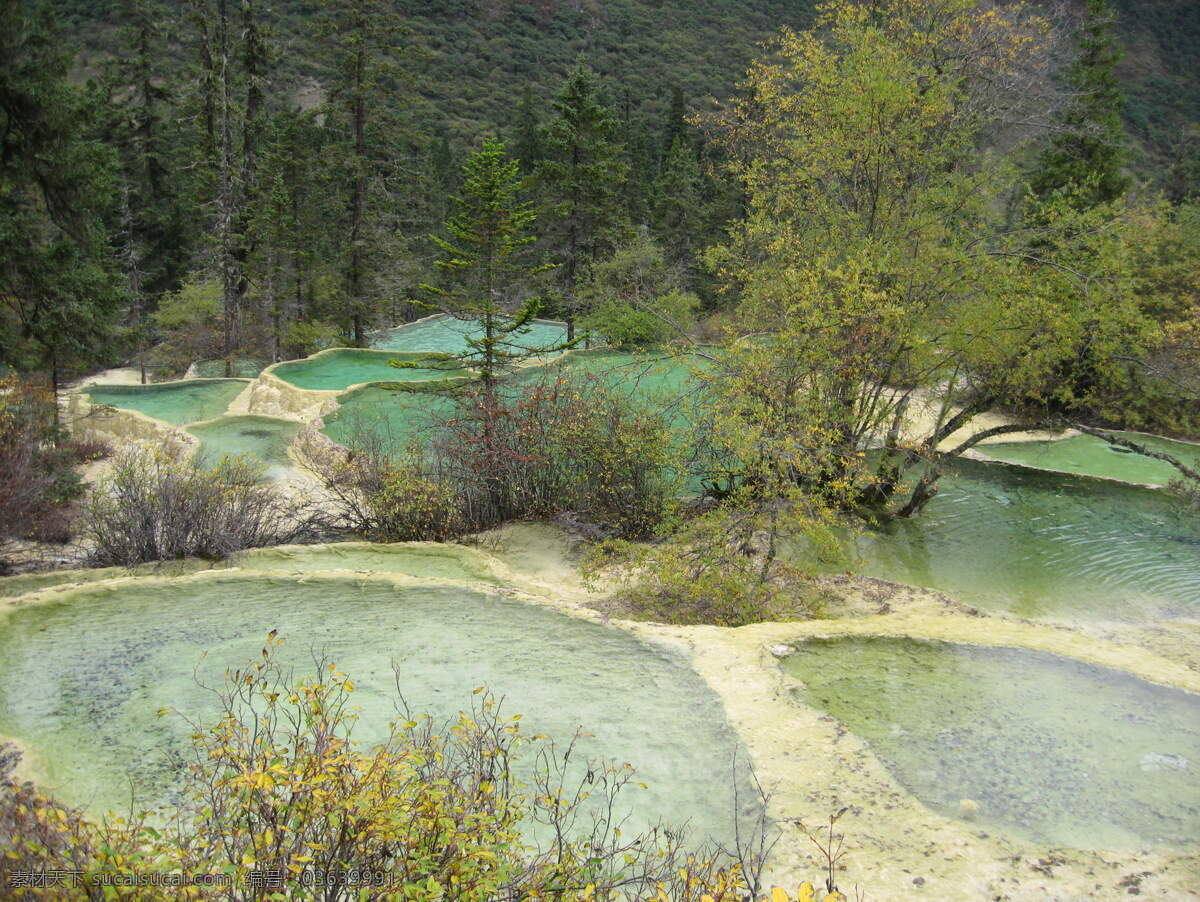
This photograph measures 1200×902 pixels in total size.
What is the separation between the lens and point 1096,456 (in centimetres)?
1812

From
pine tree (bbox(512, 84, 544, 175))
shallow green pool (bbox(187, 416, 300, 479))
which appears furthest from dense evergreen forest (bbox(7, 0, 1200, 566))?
pine tree (bbox(512, 84, 544, 175))

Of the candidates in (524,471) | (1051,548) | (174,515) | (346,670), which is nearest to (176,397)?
(174,515)

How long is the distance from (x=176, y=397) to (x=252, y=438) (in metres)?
6.15

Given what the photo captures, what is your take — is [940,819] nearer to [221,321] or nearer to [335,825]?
[335,825]

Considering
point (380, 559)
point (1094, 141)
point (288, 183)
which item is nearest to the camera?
point (380, 559)

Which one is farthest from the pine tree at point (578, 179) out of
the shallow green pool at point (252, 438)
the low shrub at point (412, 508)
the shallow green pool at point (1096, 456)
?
the low shrub at point (412, 508)

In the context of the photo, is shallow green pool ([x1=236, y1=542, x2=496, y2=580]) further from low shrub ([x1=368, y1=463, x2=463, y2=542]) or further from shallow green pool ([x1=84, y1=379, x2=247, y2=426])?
shallow green pool ([x1=84, y1=379, x2=247, y2=426])

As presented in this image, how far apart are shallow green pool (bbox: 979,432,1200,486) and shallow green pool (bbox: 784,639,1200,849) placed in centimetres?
1103

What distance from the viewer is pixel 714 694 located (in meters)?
6.73

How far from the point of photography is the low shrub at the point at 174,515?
9906 mm

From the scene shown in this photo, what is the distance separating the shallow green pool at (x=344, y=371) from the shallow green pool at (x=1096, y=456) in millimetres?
14010

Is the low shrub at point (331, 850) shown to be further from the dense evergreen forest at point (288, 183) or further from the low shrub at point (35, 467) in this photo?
the dense evergreen forest at point (288, 183)

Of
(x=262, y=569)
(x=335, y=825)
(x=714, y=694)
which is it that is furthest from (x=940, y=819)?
(x=262, y=569)

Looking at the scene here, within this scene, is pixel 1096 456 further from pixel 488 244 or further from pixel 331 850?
pixel 331 850
